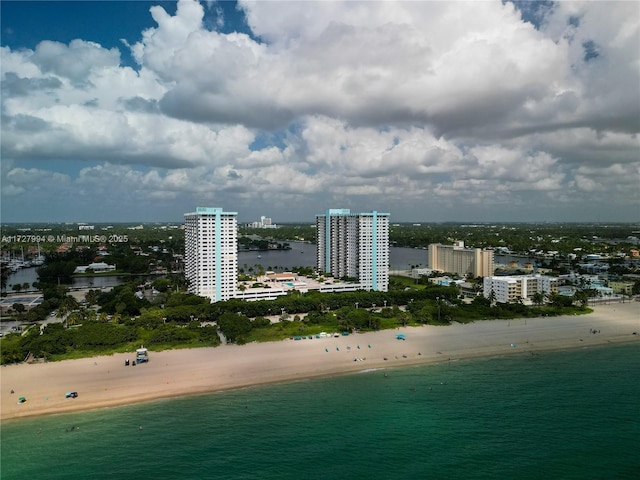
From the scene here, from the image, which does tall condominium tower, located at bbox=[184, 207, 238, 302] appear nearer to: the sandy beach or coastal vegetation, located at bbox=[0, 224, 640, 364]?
coastal vegetation, located at bbox=[0, 224, 640, 364]

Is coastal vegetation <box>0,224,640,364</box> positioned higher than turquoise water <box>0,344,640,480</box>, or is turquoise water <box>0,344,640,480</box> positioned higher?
coastal vegetation <box>0,224,640,364</box>

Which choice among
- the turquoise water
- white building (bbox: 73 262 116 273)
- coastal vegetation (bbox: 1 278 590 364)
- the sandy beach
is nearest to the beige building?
coastal vegetation (bbox: 1 278 590 364)

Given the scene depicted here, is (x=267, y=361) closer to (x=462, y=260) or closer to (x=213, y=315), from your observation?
(x=213, y=315)

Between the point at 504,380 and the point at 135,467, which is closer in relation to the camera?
the point at 135,467

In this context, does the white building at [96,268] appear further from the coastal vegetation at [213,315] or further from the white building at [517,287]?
the white building at [517,287]

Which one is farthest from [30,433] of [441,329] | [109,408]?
[441,329]

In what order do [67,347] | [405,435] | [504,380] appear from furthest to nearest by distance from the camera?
[67,347]
[504,380]
[405,435]

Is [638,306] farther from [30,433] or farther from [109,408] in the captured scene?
[30,433]
